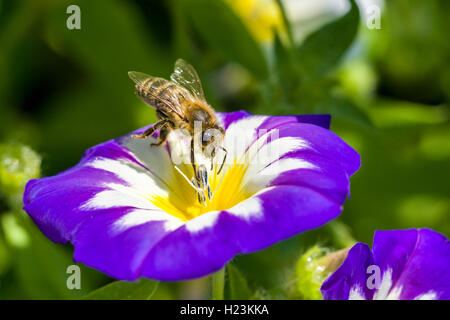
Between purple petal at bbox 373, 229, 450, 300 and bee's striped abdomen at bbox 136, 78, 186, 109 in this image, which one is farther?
bee's striped abdomen at bbox 136, 78, 186, 109

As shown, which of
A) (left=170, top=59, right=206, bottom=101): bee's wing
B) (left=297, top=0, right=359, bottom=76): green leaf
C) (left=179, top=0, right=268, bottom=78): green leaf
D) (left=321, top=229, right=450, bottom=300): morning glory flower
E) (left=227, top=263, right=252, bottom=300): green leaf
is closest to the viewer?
(left=321, top=229, right=450, bottom=300): morning glory flower

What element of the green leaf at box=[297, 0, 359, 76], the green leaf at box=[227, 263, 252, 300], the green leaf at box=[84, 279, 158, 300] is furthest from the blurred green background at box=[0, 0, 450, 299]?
the green leaf at box=[227, 263, 252, 300]

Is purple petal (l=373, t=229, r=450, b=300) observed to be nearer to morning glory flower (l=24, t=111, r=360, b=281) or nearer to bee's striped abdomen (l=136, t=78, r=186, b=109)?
morning glory flower (l=24, t=111, r=360, b=281)

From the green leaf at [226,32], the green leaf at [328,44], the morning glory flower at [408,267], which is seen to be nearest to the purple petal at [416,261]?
the morning glory flower at [408,267]

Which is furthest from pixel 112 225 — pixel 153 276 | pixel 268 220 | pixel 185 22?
pixel 185 22

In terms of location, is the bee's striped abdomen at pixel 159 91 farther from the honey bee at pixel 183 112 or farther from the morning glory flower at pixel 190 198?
the morning glory flower at pixel 190 198
